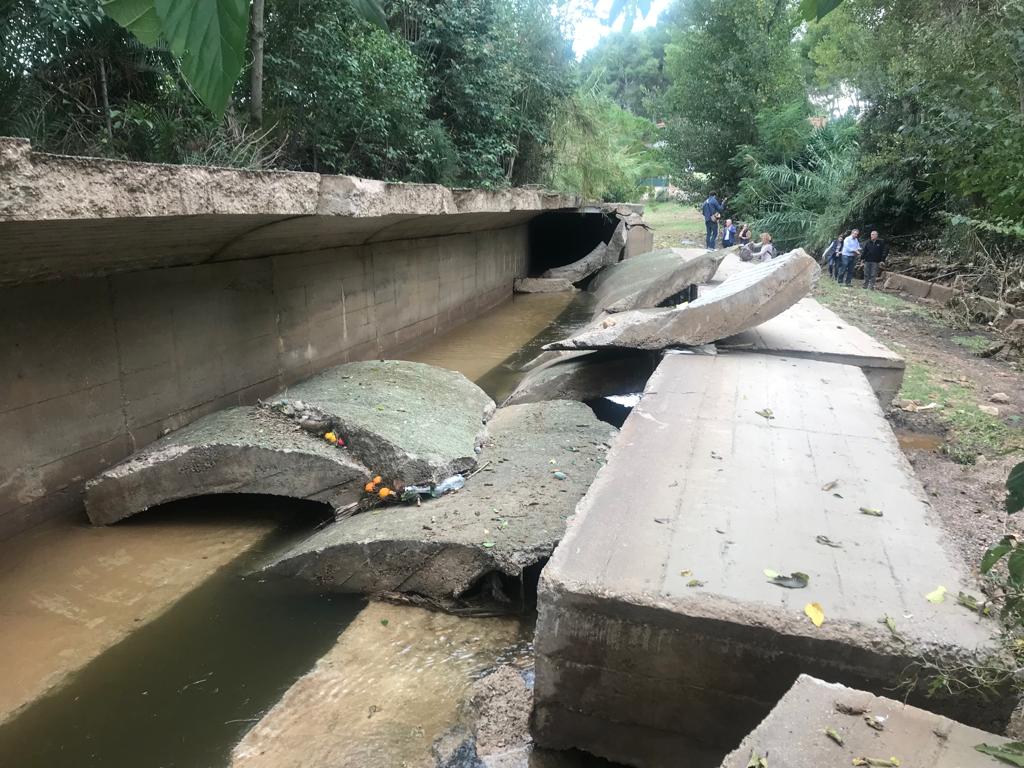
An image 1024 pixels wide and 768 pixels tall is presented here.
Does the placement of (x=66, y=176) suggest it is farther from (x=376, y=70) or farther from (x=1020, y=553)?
(x=376, y=70)

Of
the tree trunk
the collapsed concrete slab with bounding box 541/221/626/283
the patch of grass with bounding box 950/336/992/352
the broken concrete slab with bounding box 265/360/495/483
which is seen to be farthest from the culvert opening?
the broken concrete slab with bounding box 265/360/495/483

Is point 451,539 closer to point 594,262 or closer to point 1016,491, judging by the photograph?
point 1016,491

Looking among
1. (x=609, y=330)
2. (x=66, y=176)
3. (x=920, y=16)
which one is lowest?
(x=609, y=330)

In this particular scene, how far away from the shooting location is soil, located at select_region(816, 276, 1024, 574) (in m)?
4.06

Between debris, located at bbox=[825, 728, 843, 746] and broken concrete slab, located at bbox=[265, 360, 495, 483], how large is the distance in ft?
9.36

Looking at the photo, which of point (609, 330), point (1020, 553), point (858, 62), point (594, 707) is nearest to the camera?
point (1020, 553)

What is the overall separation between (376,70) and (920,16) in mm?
10369

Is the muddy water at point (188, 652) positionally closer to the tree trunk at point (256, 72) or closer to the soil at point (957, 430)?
the soil at point (957, 430)

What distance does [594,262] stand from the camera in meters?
16.3

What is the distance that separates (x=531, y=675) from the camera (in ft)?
10.1

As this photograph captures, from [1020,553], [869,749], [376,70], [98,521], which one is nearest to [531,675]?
[869,749]

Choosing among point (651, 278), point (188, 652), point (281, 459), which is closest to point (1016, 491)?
point (188, 652)

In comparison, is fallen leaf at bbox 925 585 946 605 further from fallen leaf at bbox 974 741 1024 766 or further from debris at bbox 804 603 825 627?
fallen leaf at bbox 974 741 1024 766

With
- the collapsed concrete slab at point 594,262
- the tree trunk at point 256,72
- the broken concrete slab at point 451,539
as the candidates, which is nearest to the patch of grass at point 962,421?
the broken concrete slab at point 451,539
